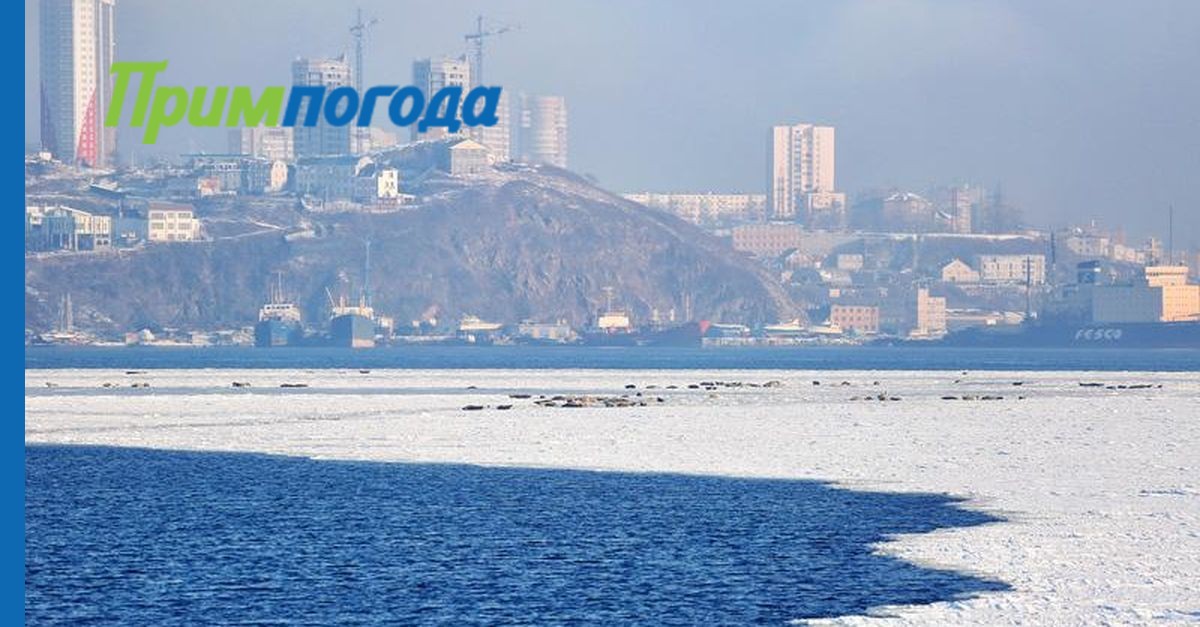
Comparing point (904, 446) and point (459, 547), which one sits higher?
point (904, 446)

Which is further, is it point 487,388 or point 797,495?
point 487,388

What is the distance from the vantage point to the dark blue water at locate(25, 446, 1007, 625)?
29.8 meters

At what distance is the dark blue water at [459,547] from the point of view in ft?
97.9

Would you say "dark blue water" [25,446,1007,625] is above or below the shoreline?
below

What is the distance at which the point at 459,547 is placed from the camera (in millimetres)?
37344

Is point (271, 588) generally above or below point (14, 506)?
below

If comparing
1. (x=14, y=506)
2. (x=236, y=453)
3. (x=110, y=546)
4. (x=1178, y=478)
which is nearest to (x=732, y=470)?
(x=1178, y=478)

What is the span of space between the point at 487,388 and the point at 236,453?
54.3 meters

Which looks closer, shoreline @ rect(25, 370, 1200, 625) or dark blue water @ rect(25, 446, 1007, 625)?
dark blue water @ rect(25, 446, 1007, 625)

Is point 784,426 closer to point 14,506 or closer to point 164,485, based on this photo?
point 164,485

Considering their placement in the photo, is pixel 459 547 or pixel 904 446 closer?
pixel 459 547

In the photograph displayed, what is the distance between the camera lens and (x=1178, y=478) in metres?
47.5

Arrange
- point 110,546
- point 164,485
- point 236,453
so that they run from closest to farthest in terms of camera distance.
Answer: point 110,546, point 164,485, point 236,453

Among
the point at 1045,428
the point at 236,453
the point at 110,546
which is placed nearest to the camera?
the point at 110,546
